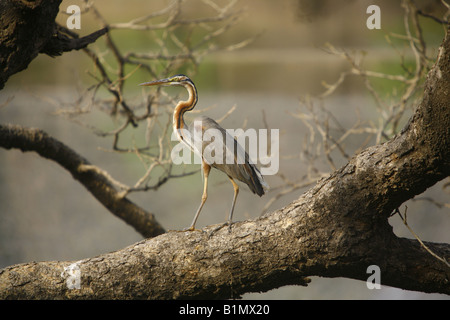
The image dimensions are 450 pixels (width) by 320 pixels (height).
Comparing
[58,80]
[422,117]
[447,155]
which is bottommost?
[447,155]

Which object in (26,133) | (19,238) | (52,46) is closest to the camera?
(52,46)

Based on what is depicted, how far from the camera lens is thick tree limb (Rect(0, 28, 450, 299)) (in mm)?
1843

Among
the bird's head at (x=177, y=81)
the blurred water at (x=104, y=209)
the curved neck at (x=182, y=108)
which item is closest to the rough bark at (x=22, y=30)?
the bird's head at (x=177, y=81)

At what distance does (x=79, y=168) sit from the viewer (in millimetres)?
3295

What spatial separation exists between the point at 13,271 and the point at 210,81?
8118mm

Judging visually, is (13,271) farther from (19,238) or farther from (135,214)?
(19,238)

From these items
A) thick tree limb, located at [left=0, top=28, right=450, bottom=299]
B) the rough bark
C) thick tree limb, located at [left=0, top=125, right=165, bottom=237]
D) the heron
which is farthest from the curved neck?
thick tree limb, located at [left=0, top=125, right=165, bottom=237]

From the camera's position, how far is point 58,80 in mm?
10734

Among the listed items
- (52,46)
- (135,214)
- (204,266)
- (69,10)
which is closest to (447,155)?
(204,266)

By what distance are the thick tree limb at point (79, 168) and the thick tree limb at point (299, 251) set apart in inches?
43.9

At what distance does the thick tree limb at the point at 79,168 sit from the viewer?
3064 millimetres

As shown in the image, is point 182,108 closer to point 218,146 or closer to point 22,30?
point 218,146

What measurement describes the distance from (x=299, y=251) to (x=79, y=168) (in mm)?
1832

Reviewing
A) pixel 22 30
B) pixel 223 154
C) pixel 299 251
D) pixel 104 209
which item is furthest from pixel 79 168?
pixel 104 209
